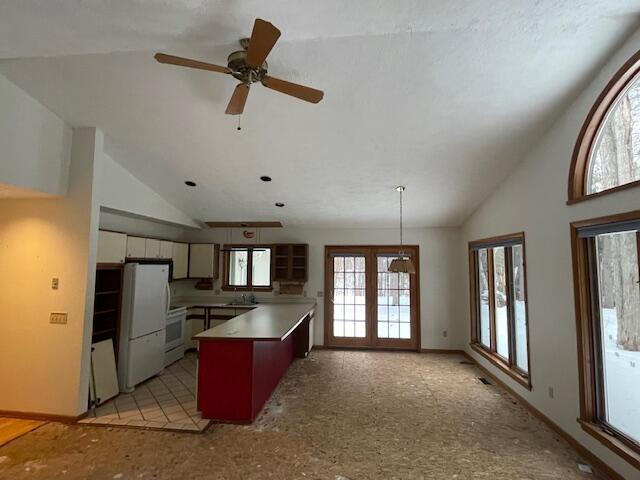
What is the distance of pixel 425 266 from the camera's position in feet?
20.1

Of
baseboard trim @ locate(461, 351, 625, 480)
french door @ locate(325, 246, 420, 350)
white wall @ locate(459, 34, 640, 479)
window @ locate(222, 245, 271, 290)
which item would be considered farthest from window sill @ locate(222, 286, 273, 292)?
white wall @ locate(459, 34, 640, 479)

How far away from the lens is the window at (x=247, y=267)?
6.37m

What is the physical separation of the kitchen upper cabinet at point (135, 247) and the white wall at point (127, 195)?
1.20 feet

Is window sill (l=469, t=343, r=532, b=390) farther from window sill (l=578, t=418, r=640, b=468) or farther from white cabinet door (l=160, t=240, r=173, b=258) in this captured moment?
white cabinet door (l=160, t=240, r=173, b=258)

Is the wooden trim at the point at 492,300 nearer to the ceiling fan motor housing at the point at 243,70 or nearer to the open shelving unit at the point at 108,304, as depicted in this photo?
the ceiling fan motor housing at the point at 243,70

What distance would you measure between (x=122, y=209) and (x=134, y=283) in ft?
3.08

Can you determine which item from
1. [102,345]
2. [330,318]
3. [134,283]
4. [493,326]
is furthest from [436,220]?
[102,345]

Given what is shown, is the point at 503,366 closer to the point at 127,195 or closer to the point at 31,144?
the point at 127,195

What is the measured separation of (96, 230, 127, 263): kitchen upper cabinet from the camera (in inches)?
152

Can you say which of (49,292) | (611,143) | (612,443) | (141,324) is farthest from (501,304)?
(49,292)

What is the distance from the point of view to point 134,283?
13.4 ft

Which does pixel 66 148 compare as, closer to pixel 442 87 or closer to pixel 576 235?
pixel 442 87

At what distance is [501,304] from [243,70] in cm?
434

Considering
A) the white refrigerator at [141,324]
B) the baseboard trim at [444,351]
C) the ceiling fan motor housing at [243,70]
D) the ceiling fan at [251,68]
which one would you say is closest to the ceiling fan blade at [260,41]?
the ceiling fan at [251,68]
